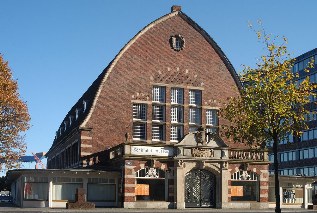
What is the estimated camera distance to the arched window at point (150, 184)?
4431cm

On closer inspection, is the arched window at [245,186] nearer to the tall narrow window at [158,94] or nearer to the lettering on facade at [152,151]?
the lettering on facade at [152,151]

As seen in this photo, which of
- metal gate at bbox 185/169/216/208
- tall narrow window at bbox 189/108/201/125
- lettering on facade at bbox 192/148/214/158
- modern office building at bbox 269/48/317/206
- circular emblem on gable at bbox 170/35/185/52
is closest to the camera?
lettering on facade at bbox 192/148/214/158

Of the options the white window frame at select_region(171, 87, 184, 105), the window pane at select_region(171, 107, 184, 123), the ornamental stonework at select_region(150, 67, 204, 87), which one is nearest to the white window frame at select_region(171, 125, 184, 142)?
the window pane at select_region(171, 107, 184, 123)

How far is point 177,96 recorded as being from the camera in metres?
53.7

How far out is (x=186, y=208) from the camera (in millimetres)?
45344

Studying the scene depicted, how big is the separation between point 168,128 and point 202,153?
7981 millimetres

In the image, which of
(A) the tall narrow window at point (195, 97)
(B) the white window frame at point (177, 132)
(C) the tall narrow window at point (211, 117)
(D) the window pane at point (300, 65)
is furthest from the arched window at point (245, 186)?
(D) the window pane at point (300, 65)

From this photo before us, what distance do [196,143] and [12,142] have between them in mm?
19873

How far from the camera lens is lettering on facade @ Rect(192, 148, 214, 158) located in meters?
45.6

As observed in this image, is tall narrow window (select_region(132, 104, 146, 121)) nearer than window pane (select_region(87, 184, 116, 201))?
No

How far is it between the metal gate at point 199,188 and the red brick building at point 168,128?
0.08 m

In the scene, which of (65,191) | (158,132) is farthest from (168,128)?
(65,191)

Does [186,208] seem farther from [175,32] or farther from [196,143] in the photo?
[175,32]

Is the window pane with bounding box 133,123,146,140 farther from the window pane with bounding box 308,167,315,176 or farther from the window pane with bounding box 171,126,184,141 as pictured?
the window pane with bounding box 308,167,315,176
